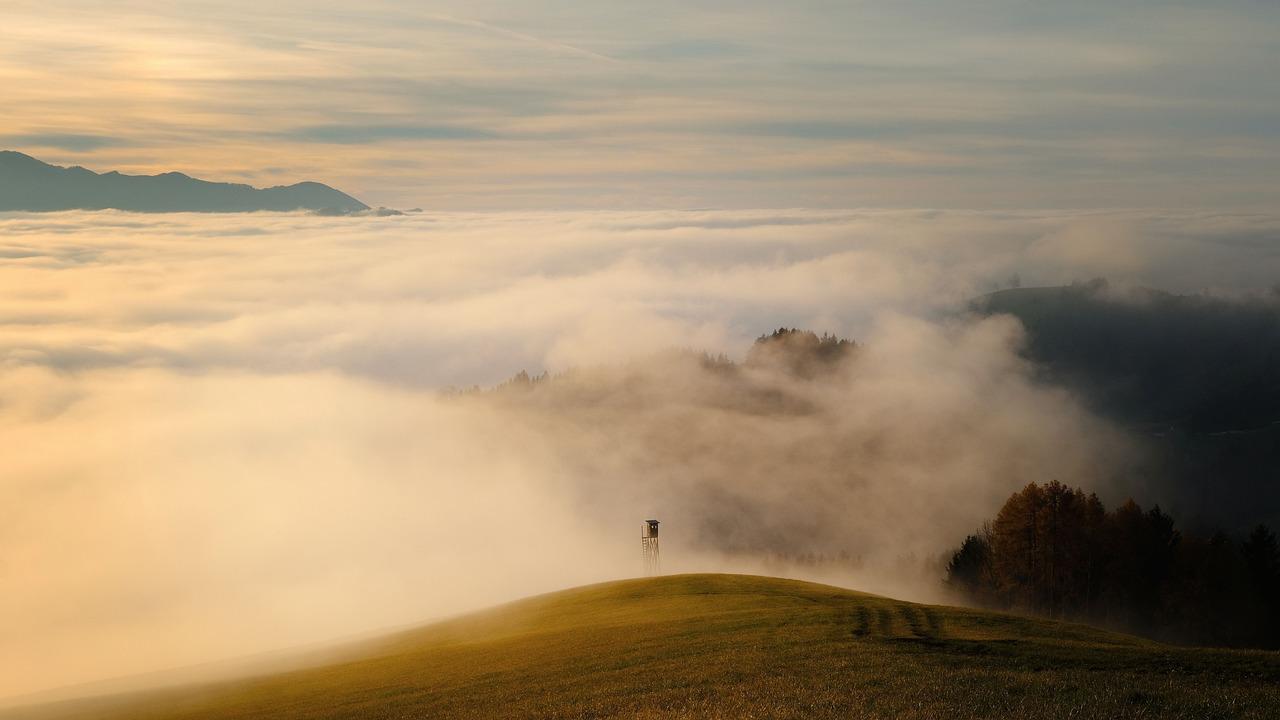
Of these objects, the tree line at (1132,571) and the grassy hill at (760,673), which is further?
the tree line at (1132,571)

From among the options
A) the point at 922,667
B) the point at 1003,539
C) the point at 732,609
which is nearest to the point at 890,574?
the point at 1003,539

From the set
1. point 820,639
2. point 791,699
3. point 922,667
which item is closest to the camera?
point 791,699

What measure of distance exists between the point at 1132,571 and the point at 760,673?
269 ft

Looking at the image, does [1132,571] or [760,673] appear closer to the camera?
[760,673]

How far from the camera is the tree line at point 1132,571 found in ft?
346

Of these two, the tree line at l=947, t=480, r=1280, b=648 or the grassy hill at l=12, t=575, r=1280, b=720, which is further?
the tree line at l=947, t=480, r=1280, b=648

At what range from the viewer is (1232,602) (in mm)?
105688

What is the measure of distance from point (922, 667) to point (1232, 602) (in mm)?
80881

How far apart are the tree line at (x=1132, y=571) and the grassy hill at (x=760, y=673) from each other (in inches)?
1760

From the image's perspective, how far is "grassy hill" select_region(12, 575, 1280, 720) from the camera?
37.3m

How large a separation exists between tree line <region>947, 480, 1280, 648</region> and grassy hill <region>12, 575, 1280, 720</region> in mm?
44694

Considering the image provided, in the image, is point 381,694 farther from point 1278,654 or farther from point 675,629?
point 1278,654

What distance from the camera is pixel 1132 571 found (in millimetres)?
110250

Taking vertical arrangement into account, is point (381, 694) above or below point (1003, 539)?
below
